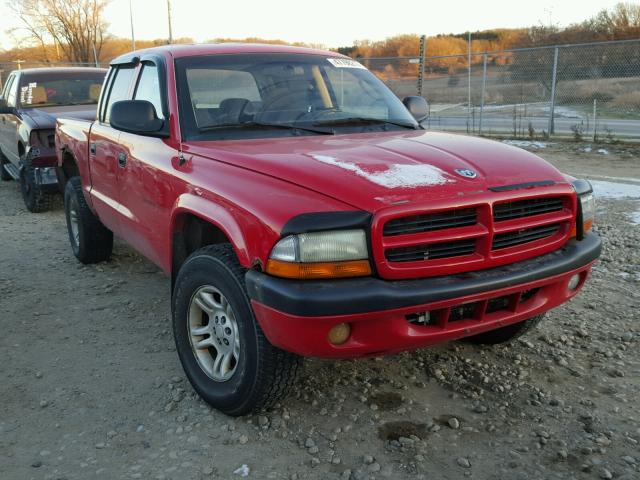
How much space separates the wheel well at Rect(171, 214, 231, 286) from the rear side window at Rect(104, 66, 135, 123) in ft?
4.81

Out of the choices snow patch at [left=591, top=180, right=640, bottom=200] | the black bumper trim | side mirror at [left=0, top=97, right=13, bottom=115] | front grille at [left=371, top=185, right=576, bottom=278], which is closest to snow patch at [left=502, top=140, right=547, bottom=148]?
snow patch at [left=591, top=180, right=640, bottom=200]

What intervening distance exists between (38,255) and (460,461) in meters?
4.64

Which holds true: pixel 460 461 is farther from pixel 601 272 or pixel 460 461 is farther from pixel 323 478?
pixel 601 272

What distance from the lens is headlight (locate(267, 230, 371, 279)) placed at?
2.41 m

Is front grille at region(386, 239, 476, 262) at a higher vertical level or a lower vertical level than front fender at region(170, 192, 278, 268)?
lower

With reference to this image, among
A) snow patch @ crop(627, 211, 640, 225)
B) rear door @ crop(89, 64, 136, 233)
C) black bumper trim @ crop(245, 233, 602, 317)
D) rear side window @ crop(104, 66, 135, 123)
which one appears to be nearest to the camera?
black bumper trim @ crop(245, 233, 602, 317)

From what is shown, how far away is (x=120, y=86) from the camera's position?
450cm

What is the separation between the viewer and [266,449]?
2.73 meters

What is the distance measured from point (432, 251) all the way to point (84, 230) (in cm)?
364

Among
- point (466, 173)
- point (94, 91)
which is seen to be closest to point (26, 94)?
point (94, 91)

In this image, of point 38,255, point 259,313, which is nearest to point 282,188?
point 259,313

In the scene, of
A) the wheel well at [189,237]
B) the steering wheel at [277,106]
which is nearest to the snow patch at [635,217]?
the steering wheel at [277,106]

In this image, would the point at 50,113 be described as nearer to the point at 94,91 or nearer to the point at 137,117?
the point at 94,91

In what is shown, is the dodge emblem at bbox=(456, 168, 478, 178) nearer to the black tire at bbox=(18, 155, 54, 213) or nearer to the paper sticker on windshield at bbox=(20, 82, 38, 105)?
the black tire at bbox=(18, 155, 54, 213)
